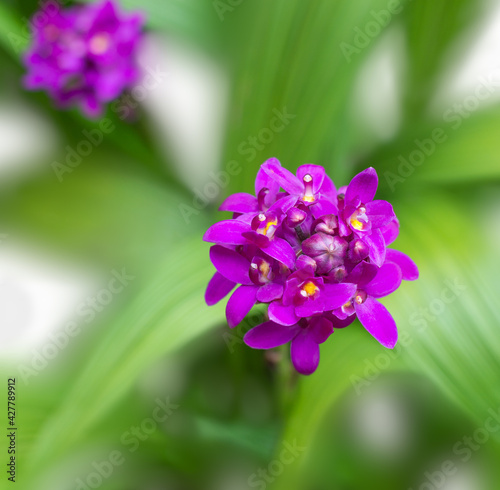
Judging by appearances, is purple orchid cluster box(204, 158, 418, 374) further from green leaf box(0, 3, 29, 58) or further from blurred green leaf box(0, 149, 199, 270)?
green leaf box(0, 3, 29, 58)

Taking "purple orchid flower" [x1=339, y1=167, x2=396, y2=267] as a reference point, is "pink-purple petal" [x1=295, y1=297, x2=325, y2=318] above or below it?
below

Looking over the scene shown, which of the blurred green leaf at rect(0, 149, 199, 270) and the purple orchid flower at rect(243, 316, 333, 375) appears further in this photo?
the blurred green leaf at rect(0, 149, 199, 270)

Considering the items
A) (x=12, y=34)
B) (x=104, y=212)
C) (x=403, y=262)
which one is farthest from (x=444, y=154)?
(x=12, y=34)

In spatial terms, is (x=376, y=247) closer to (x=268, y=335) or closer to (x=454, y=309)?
(x=268, y=335)

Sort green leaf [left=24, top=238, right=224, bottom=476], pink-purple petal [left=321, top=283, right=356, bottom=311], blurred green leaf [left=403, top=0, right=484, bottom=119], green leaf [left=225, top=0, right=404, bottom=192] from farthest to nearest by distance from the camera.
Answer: blurred green leaf [left=403, top=0, right=484, bottom=119]
green leaf [left=225, top=0, right=404, bottom=192]
green leaf [left=24, top=238, right=224, bottom=476]
pink-purple petal [left=321, top=283, right=356, bottom=311]

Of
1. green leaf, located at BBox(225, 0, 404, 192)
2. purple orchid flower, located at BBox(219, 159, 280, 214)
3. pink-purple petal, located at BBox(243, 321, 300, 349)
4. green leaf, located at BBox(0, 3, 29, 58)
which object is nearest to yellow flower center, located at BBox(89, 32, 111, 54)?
green leaf, located at BBox(0, 3, 29, 58)

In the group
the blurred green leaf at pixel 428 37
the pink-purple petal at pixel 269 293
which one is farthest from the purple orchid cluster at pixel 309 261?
the blurred green leaf at pixel 428 37

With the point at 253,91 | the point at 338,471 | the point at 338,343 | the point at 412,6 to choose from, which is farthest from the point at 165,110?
the point at 338,471
